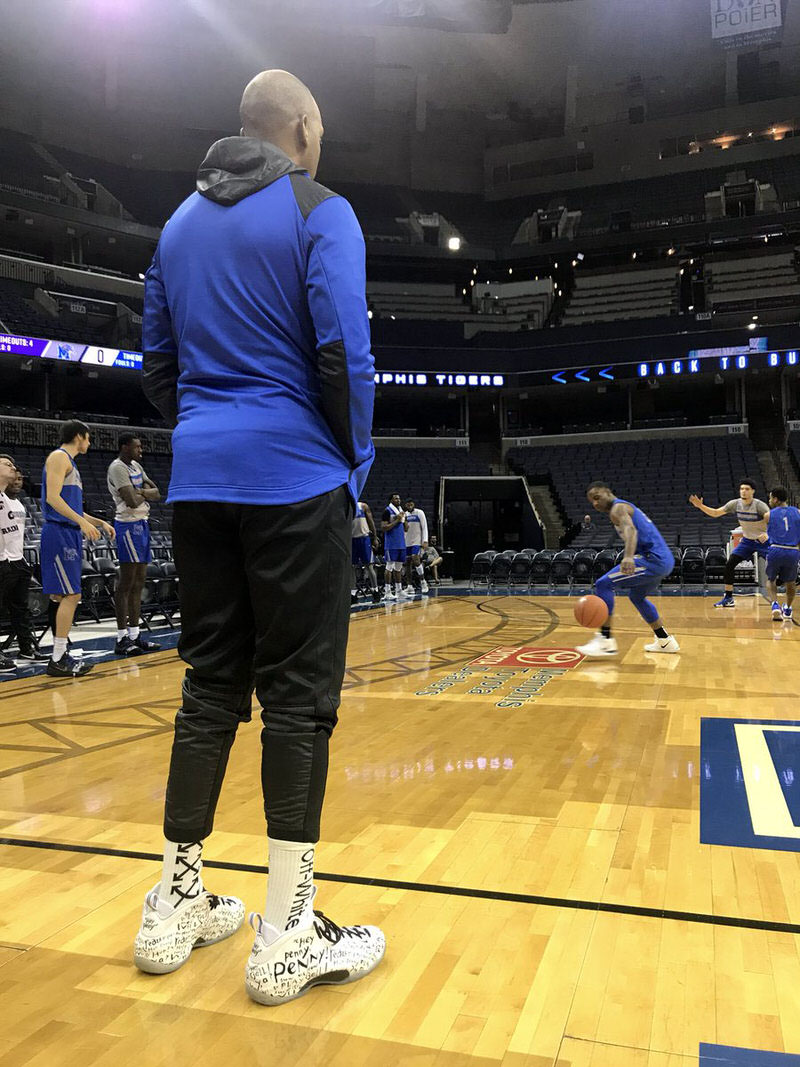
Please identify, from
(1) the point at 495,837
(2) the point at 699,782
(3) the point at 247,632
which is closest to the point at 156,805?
(1) the point at 495,837

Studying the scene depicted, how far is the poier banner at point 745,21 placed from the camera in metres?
20.4

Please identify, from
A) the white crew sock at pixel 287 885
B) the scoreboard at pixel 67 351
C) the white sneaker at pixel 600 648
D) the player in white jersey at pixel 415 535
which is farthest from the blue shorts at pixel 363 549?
the scoreboard at pixel 67 351

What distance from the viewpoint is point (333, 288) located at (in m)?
1.43

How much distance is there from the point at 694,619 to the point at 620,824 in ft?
21.9

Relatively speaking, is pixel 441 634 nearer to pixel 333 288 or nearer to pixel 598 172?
pixel 333 288

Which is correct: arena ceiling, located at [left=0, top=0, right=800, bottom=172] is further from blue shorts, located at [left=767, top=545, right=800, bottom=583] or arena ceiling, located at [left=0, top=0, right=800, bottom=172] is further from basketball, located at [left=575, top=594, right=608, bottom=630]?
basketball, located at [left=575, top=594, right=608, bottom=630]

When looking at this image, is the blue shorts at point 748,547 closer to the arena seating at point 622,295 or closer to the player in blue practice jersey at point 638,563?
the player in blue practice jersey at point 638,563

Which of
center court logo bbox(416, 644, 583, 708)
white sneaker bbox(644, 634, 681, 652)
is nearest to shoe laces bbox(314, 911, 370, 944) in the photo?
center court logo bbox(416, 644, 583, 708)

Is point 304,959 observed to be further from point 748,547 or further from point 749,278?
point 749,278

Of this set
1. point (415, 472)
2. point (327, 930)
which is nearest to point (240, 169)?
point (327, 930)

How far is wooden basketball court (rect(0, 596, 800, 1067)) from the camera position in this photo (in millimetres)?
1301

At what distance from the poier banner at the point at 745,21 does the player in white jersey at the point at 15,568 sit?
23700 mm

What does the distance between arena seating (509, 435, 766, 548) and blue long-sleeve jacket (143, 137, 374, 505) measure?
16.1 meters

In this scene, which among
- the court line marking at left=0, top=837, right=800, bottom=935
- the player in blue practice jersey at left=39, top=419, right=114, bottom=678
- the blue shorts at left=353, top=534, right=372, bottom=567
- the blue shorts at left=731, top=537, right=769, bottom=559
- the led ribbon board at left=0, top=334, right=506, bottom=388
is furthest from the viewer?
the led ribbon board at left=0, top=334, right=506, bottom=388
